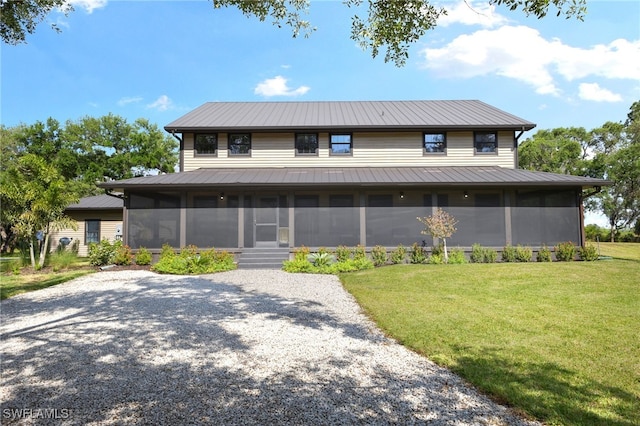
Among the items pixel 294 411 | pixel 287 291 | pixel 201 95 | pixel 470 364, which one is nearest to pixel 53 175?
pixel 201 95

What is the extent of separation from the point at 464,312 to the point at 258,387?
4.26m

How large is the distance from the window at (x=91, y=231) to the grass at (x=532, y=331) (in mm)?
15998

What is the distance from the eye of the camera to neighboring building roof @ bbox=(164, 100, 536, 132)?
1578 cm

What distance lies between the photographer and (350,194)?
14266mm

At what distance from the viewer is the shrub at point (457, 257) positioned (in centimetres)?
1257

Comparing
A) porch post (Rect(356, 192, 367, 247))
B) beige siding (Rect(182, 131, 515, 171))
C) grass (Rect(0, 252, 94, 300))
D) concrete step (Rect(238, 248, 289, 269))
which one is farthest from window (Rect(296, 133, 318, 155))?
grass (Rect(0, 252, 94, 300))

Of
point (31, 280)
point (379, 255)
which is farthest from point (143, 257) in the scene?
point (379, 255)

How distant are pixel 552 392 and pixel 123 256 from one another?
44.6 feet

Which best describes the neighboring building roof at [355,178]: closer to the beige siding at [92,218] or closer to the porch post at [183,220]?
the porch post at [183,220]

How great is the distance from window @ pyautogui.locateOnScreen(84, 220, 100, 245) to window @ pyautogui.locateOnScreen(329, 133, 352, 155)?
13.7m

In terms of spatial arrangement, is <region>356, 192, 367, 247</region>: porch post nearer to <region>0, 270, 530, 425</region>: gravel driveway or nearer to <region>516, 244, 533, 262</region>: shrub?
<region>516, 244, 533, 262</region>: shrub

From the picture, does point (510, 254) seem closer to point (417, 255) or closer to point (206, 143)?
point (417, 255)

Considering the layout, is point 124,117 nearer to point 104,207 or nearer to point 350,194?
point 104,207

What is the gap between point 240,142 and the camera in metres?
16.4
